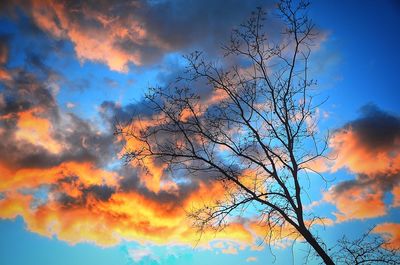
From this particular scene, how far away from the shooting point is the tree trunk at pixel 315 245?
7785 millimetres

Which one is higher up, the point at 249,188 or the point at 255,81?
the point at 255,81

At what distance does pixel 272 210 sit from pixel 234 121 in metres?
3.12

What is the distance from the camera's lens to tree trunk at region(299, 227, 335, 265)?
7.79 metres

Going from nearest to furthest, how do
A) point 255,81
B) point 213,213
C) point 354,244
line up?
point 354,244 → point 213,213 → point 255,81

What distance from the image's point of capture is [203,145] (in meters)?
9.15

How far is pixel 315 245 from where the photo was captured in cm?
803

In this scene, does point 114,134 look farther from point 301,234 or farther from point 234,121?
point 301,234

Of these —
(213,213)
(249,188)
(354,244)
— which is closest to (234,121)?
(249,188)

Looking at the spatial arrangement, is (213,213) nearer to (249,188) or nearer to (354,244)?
(249,188)

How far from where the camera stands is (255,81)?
31.4 feet

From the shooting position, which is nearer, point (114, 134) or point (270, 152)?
point (114, 134)

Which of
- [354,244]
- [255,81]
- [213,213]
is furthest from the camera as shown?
[255,81]

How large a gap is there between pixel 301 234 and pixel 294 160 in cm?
220

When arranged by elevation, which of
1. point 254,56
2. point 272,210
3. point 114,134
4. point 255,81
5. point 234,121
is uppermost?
point 254,56
